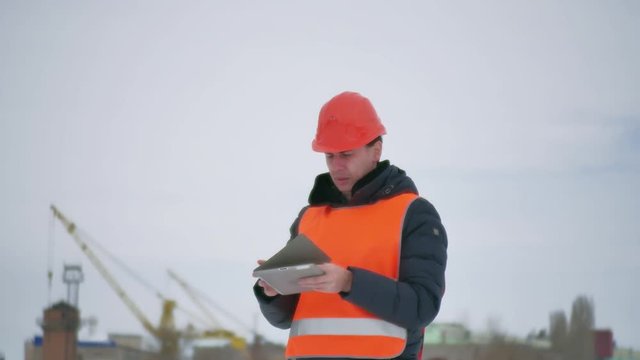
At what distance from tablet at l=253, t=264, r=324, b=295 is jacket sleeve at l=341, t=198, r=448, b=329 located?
5.2 inches

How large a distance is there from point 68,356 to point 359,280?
19487mm

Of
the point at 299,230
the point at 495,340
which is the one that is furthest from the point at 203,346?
the point at 299,230

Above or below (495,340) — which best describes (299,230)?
above

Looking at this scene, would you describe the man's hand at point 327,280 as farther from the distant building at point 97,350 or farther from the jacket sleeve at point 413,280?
the distant building at point 97,350

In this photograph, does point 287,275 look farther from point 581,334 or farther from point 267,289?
point 581,334

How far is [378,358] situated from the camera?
2910 millimetres

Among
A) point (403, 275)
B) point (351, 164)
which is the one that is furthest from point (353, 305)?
point (351, 164)

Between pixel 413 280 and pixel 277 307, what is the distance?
1.51 feet

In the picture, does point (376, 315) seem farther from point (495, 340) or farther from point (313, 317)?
point (495, 340)

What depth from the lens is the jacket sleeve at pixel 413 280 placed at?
111 inches

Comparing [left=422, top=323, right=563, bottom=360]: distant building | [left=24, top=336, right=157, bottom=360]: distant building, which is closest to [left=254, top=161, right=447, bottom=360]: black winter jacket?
[left=422, top=323, right=563, bottom=360]: distant building

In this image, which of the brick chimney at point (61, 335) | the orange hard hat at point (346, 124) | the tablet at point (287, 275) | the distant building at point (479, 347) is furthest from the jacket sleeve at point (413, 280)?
the brick chimney at point (61, 335)

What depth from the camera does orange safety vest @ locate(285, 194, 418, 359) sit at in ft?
9.57

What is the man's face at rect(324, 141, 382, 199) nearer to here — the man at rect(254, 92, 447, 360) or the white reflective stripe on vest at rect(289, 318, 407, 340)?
the man at rect(254, 92, 447, 360)
